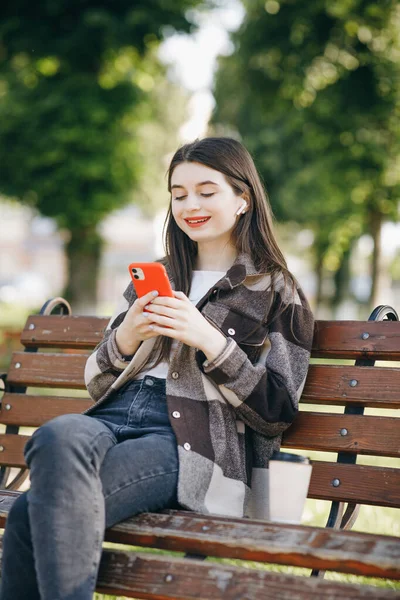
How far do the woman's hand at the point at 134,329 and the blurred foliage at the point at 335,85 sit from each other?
10.1 m

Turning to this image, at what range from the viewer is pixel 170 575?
6.64ft

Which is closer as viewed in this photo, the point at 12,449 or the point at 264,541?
the point at 264,541

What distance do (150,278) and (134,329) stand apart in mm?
228

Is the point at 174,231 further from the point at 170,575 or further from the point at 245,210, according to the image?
the point at 170,575

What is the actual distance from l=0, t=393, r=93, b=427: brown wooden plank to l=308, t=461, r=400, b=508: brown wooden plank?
→ 983mm

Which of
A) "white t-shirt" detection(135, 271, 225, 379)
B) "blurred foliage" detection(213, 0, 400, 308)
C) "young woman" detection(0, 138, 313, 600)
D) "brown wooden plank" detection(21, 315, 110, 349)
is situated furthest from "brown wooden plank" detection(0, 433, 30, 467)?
"blurred foliage" detection(213, 0, 400, 308)

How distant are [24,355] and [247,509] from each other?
1.27 meters

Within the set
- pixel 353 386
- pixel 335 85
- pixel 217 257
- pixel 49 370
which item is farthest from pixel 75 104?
pixel 353 386

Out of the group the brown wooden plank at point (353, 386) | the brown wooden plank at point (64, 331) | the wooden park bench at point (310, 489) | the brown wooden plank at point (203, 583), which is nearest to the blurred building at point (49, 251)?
the brown wooden plank at point (64, 331)

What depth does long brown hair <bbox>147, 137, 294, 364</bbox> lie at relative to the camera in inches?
107

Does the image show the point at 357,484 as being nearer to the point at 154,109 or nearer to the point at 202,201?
the point at 202,201

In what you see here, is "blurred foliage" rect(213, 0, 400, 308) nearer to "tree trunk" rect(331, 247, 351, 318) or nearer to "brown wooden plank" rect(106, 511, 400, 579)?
"tree trunk" rect(331, 247, 351, 318)

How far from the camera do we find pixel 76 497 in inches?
79.6

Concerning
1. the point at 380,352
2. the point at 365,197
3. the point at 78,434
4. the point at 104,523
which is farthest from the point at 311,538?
the point at 365,197
